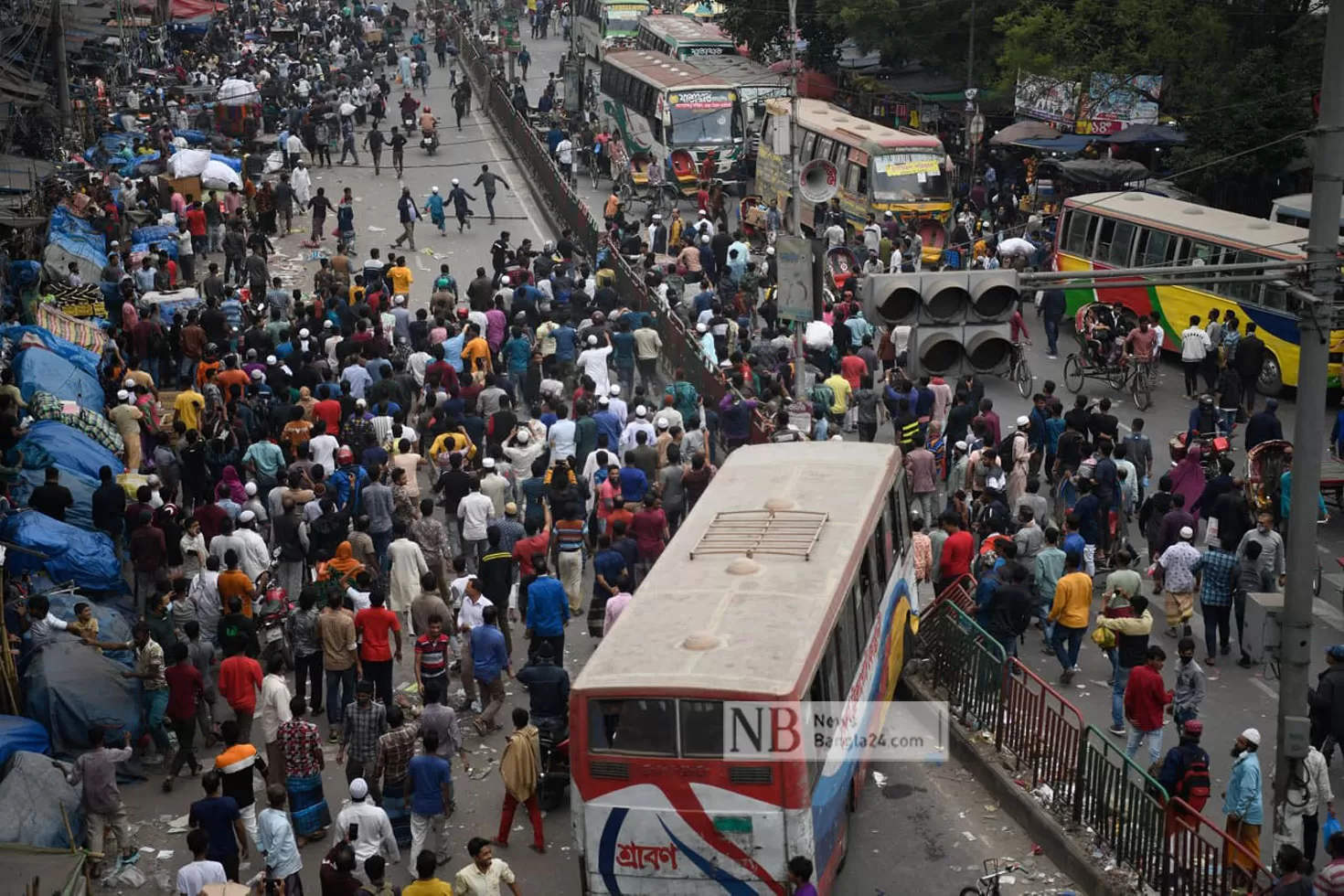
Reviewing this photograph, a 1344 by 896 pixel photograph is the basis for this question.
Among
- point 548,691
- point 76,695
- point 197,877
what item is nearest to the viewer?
point 197,877

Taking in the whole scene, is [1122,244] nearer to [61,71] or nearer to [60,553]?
[60,553]

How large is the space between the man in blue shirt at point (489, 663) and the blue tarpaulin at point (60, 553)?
4.39 m

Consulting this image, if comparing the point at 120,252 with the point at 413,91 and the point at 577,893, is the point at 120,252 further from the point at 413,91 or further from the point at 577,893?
the point at 413,91

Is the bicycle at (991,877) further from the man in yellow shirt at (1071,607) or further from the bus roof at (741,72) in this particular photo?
the bus roof at (741,72)

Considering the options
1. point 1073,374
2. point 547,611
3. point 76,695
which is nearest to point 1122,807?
point 547,611

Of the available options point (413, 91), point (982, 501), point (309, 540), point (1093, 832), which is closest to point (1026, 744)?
point (1093, 832)

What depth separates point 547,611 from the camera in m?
14.5

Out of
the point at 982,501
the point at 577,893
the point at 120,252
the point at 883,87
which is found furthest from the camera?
the point at 883,87

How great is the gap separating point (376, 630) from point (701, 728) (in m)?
4.64

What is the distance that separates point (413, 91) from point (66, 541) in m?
42.0

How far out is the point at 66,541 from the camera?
647 inches

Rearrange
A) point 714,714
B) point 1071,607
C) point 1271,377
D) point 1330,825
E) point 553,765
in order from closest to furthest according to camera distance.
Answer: point 714,714, point 1330,825, point 553,765, point 1071,607, point 1271,377

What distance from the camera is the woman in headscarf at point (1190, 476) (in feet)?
58.7

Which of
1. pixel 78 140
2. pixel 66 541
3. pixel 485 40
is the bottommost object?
pixel 66 541
